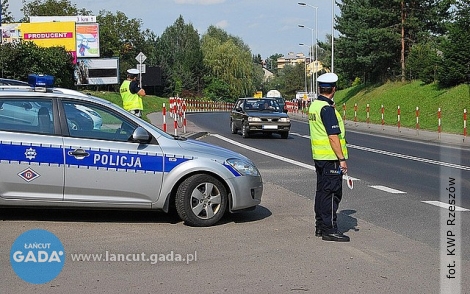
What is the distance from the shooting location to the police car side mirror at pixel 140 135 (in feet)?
27.1

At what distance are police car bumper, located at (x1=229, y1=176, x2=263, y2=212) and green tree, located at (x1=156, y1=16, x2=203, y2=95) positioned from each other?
83.0 metres

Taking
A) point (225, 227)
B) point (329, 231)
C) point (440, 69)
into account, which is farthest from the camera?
point (440, 69)

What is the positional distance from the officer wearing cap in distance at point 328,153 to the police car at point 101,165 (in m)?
1.17

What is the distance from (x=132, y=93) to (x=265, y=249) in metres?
8.96

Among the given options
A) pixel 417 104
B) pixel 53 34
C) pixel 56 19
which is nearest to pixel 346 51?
pixel 417 104

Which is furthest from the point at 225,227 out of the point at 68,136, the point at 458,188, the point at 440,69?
the point at 440,69

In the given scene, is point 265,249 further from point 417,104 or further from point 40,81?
point 417,104

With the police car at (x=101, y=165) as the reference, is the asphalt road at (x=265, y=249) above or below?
below

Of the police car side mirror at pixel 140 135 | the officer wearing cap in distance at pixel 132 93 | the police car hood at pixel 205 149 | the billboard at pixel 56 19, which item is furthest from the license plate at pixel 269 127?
the billboard at pixel 56 19

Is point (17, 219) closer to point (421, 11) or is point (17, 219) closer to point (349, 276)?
point (349, 276)

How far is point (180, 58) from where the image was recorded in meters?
114

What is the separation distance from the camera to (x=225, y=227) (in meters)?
8.54

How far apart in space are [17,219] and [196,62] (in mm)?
94833

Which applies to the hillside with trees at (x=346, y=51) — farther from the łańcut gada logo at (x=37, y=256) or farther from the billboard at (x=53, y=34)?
the łańcut gada logo at (x=37, y=256)
